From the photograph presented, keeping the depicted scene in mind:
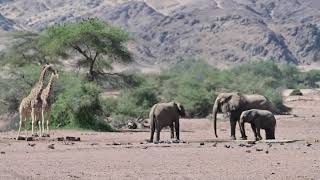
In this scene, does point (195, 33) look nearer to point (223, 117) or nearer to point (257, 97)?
point (223, 117)

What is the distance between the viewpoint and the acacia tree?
3938 cm

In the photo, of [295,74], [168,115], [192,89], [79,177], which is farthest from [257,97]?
[295,74]

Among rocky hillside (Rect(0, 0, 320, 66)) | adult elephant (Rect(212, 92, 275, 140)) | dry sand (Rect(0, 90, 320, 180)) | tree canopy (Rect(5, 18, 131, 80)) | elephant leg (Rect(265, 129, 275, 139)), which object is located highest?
rocky hillside (Rect(0, 0, 320, 66))

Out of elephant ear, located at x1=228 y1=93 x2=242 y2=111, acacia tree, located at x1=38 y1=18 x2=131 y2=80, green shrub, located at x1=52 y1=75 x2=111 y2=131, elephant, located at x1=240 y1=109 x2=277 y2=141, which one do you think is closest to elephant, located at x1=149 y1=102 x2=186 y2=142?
elephant, located at x1=240 y1=109 x2=277 y2=141

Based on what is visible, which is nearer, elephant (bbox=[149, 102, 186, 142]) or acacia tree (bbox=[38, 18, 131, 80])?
elephant (bbox=[149, 102, 186, 142])

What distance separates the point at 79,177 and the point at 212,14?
18690cm

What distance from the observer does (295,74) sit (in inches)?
Result: 4830

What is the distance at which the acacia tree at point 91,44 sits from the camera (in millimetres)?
39375

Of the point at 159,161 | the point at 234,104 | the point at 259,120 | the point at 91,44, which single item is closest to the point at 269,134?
the point at 259,120

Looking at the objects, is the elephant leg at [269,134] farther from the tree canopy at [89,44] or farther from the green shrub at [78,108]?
the tree canopy at [89,44]

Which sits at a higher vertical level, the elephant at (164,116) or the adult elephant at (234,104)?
the adult elephant at (234,104)

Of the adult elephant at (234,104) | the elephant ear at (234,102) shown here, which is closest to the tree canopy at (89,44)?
the adult elephant at (234,104)

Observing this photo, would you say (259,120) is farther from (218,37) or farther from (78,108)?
(218,37)

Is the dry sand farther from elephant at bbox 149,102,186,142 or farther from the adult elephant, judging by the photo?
the adult elephant
